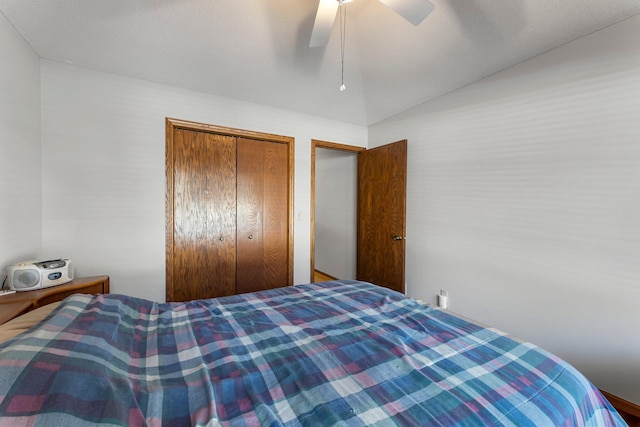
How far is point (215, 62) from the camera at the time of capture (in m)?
2.11

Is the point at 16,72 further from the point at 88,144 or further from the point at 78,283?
the point at 78,283

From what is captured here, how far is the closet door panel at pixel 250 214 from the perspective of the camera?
2.79m

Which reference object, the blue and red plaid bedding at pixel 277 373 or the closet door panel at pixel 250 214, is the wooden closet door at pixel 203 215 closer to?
the closet door panel at pixel 250 214

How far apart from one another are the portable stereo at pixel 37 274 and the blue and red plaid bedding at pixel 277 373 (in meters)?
0.77

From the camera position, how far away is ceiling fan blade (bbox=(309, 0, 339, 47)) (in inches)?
54.3

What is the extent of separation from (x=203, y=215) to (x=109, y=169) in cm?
84

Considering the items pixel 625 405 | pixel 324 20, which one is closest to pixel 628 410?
pixel 625 405

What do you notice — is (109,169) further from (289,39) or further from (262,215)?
(289,39)

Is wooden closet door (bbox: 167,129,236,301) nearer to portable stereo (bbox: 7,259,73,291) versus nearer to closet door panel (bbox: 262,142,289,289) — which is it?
closet door panel (bbox: 262,142,289,289)

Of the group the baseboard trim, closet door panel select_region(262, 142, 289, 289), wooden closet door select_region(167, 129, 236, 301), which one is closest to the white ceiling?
wooden closet door select_region(167, 129, 236, 301)

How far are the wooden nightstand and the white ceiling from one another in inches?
66.3

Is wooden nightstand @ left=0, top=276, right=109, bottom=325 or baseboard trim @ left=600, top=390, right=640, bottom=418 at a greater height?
wooden nightstand @ left=0, top=276, right=109, bottom=325

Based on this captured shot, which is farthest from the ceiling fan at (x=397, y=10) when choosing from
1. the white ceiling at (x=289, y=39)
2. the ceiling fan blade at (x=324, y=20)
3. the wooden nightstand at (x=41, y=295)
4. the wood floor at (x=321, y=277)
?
the wood floor at (x=321, y=277)

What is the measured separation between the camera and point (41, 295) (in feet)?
5.01
